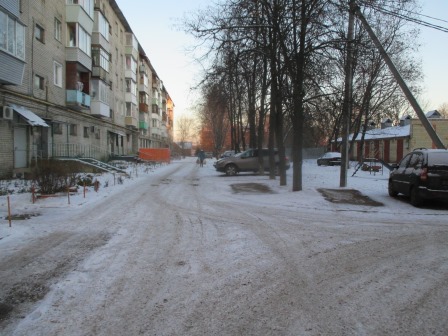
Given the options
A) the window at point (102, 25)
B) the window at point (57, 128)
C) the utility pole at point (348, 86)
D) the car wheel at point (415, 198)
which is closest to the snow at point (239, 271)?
the car wheel at point (415, 198)

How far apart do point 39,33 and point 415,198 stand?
1948cm

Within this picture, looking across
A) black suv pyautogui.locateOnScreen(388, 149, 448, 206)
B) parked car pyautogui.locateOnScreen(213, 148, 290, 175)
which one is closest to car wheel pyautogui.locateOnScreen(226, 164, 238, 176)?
parked car pyautogui.locateOnScreen(213, 148, 290, 175)

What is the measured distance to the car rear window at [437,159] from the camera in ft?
33.5

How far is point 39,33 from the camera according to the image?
2084 centimetres

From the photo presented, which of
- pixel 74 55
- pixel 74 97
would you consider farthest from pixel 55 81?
pixel 74 55

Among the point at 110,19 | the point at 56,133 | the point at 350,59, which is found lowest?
the point at 56,133

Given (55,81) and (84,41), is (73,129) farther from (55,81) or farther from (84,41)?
(84,41)

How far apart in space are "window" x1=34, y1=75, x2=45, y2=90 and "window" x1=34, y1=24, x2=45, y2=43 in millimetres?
1929

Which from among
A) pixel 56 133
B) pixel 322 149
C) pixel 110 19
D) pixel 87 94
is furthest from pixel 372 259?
pixel 322 149

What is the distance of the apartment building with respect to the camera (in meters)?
16.6

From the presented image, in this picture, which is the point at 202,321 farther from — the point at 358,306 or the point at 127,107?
the point at 127,107

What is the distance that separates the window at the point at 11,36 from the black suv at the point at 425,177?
14.6m

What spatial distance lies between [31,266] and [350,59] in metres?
11.9

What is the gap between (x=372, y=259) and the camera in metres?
5.61
